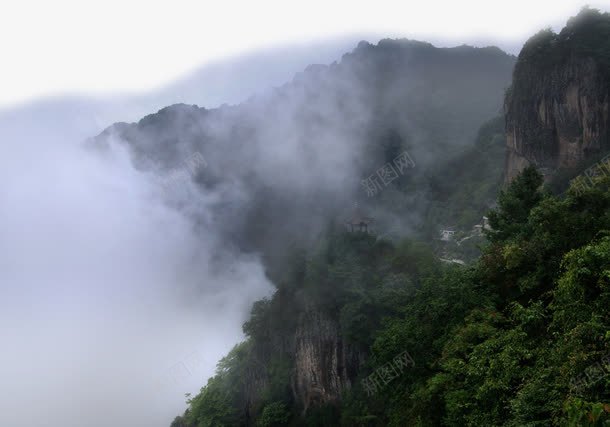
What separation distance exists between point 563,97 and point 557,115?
132 centimetres

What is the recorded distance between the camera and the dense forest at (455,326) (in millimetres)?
8656

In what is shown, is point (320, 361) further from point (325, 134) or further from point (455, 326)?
point (325, 134)

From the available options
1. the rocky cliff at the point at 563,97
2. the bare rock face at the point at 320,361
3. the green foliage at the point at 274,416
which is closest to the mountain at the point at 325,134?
the rocky cliff at the point at 563,97

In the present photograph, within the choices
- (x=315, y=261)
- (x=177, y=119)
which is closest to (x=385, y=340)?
(x=315, y=261)

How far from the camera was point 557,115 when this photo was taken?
1304 inches

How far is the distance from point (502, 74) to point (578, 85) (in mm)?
57367

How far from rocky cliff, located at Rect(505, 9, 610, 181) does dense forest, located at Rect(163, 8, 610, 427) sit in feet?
0.62

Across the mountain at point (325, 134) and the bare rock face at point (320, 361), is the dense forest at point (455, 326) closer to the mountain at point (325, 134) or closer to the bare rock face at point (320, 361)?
the bare rock face at point (320, 361)

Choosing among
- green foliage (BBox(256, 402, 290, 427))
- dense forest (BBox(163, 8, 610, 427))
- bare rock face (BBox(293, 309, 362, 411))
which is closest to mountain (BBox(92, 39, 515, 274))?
dense forest (BBox(163, 8, 610, 427))

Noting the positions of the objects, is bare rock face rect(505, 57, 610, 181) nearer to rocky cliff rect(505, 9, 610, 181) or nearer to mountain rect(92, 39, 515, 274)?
rocky cliff rect(505, 9, 610, 181)

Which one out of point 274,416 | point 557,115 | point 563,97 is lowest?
point 274,416

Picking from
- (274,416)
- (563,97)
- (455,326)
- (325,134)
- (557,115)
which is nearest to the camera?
(455,326)

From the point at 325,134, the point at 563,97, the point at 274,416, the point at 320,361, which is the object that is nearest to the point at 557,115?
the point at 563,97

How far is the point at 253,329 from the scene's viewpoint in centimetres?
3059
